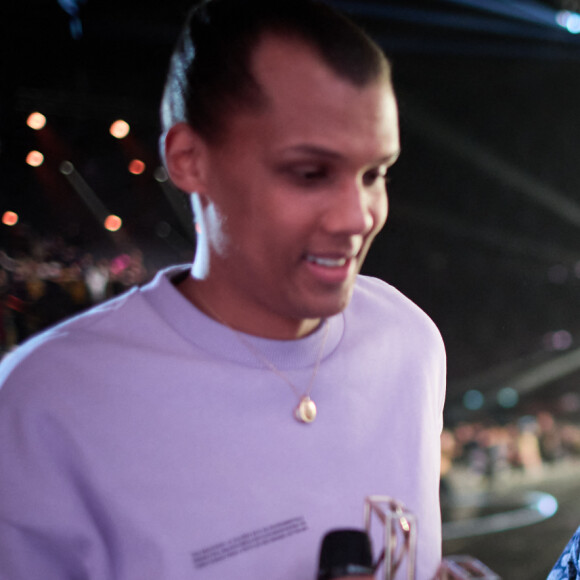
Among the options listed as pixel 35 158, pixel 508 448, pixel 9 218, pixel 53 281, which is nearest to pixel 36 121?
pixel 35 158

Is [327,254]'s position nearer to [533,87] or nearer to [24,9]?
[24,9]

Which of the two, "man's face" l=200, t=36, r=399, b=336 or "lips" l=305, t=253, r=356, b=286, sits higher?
"man's face" l=200, t=36, r=399, b=336

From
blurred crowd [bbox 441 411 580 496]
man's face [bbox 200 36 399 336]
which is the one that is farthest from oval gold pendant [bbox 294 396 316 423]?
blurred crowd [bbox 441 411 580 496]

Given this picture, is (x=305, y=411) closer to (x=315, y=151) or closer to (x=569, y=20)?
(x=315, y=151)

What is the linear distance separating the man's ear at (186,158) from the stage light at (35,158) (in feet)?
4.26

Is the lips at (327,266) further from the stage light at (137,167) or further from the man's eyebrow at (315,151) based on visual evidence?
the stage light at (137,167)

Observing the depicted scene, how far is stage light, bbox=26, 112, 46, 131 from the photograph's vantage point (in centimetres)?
169

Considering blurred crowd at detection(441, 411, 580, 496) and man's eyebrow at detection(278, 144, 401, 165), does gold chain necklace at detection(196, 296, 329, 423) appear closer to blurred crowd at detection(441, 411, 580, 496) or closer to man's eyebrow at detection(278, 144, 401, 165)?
man's eyebrow at detection(278, 144, 401, 165)

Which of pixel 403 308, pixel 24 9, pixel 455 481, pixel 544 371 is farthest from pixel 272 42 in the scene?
pixel 455 481

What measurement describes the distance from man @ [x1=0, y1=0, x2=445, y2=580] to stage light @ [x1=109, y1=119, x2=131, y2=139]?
1.13 meters

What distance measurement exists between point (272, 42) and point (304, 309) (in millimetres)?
269

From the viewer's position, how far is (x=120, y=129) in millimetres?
1823

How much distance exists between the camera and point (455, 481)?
555 cm

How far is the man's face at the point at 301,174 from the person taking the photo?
61cm
